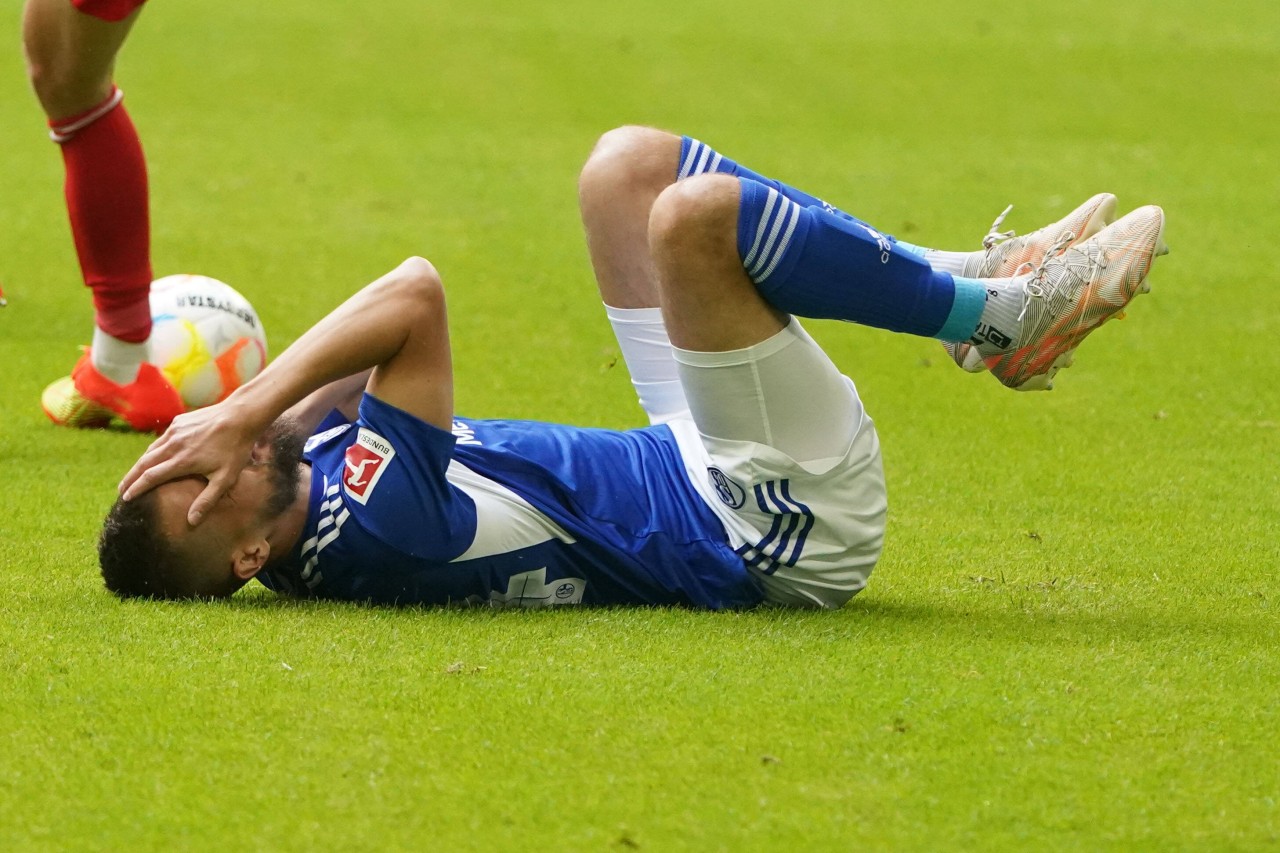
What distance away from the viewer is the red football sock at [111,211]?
4.66 m

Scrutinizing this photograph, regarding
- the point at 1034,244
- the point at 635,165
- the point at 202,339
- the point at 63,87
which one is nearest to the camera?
the point at 1034,244

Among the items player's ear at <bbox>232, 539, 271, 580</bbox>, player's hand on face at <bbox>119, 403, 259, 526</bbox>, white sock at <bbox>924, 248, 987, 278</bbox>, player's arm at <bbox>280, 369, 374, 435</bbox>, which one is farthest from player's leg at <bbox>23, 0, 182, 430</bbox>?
white sock at <bbox>924, 248, 987, 278</bbox>

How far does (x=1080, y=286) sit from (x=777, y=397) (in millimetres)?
644

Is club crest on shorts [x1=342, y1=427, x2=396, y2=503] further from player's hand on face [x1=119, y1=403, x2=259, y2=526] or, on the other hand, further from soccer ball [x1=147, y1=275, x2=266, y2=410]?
soccer ball [x1=147, y1=275, x2=266, y2=410]

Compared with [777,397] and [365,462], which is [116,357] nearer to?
[365,462]

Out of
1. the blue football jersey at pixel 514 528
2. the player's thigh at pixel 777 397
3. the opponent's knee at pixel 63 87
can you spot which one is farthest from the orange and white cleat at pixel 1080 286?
the opponent's knee at pixel 63 87

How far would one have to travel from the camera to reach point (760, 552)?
329 centimetres

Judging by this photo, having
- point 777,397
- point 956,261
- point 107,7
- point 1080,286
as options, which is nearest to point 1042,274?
point 1080,286

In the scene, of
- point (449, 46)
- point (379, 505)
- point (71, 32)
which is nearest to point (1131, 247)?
point (379, 505)

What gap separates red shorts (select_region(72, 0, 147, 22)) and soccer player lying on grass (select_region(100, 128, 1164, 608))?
4.59 ft

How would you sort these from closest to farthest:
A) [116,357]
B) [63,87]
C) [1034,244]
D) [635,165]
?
[1034,244], [635,165], [63,87], [116,357]

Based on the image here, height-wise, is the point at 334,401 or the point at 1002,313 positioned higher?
the point at 1002,313

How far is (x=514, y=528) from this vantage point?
323 centimetres

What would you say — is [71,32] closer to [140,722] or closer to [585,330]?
[140,722]
